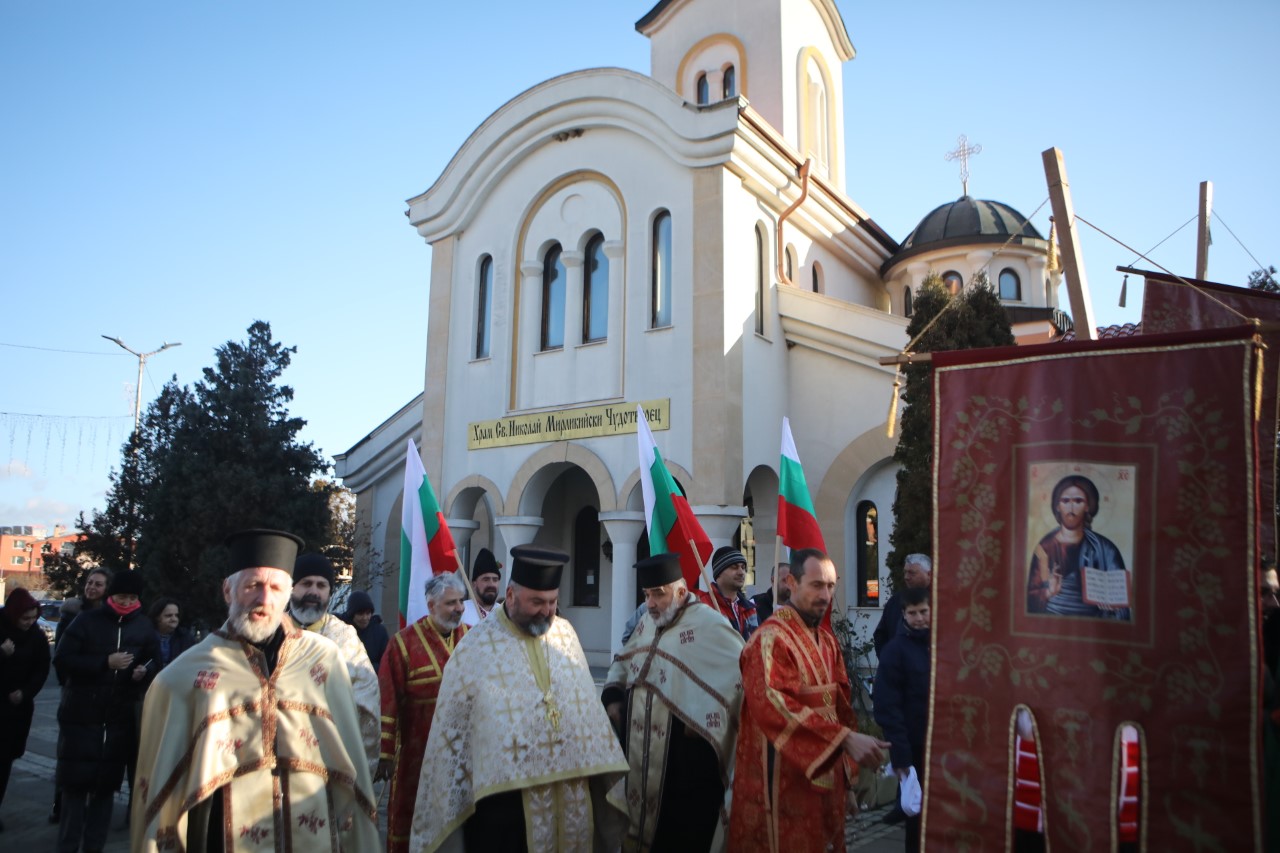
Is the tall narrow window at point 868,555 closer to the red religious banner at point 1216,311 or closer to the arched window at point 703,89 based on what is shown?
the red religious banner at point 1216,311

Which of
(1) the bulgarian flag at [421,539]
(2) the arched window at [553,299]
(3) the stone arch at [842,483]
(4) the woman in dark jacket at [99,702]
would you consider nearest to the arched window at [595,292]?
(2) the arched window at [553,299]

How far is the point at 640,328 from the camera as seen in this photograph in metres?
14.3

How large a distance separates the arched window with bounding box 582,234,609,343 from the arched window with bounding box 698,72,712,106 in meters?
5.83

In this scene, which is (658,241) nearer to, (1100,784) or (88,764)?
(88,764)

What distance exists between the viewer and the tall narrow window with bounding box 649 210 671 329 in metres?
14.3

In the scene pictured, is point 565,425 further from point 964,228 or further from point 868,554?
point 964,228

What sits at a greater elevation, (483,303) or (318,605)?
(483,303)

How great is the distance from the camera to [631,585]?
13.9 meters

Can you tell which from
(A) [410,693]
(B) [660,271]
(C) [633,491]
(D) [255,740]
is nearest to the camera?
(D) [255,740]

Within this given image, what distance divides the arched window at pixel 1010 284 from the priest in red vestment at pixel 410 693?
16795 millimetres

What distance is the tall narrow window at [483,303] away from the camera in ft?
54.0

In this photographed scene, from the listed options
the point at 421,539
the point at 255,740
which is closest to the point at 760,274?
the point at 421,539

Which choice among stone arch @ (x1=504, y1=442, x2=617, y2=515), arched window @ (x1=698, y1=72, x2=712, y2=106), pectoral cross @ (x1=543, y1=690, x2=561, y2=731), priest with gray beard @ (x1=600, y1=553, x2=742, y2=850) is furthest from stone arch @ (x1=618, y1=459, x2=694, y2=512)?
arched window @ (x1=698, y1=72, x2=712, y2=106)

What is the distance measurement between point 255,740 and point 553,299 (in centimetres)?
1318
